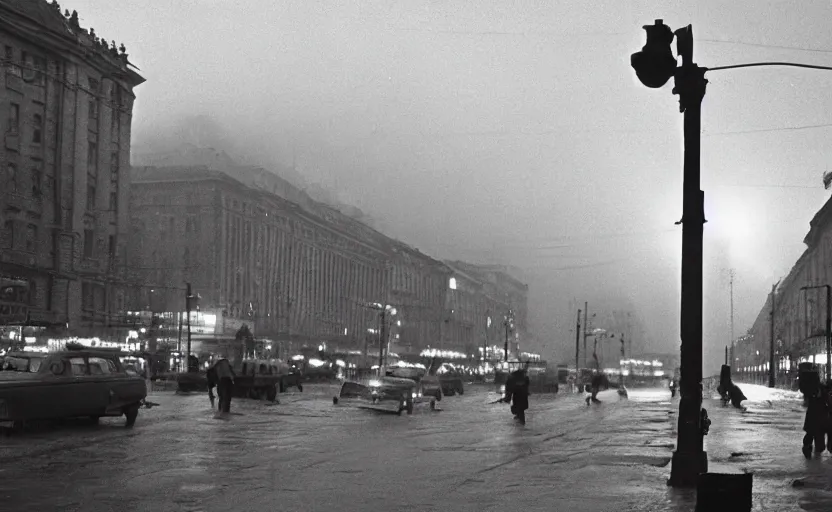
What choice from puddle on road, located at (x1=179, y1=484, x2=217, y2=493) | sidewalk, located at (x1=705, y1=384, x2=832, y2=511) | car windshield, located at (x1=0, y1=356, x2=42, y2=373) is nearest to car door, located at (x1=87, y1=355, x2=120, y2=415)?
car windshield, located at (x1=0, y1=356, x2=42, y2=373)

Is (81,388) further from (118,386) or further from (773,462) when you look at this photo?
(773,462)

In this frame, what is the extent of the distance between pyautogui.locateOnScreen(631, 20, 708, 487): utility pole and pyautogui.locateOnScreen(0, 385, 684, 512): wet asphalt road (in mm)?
850

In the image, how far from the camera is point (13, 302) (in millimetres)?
59625

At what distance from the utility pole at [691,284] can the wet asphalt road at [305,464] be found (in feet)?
2.79

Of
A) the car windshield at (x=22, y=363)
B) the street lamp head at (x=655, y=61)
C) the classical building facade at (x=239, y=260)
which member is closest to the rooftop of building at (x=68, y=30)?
the classical building facade at (x=239, y=260)

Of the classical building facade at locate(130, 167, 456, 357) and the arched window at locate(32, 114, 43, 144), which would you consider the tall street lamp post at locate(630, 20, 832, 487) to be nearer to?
the arched window at locate(32, 114, 43, 144)

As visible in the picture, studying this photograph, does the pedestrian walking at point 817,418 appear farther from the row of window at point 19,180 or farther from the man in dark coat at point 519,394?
the row of window at point 19,180

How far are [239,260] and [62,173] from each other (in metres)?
51.3

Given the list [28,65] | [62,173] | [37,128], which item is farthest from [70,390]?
[62,173]

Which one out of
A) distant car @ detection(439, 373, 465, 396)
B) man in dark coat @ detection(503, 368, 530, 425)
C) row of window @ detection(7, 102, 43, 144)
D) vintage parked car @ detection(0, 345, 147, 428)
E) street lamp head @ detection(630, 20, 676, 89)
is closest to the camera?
street lamp head @ detection(630, 20, 676, 89)

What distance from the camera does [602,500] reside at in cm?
1287

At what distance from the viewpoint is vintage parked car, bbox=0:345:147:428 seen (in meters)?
20.7

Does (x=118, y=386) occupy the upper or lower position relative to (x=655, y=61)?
lower

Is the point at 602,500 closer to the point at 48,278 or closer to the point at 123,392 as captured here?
the point at 123,392
